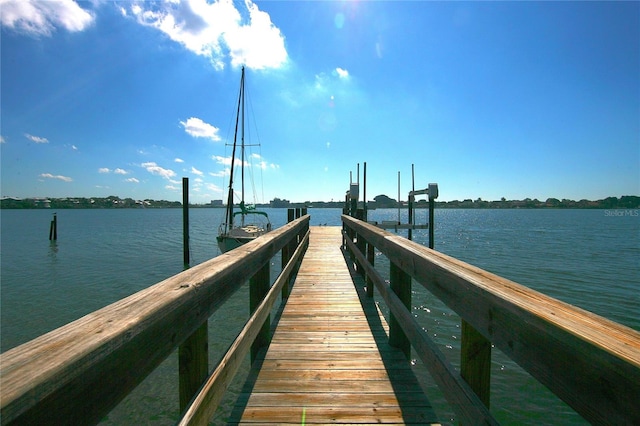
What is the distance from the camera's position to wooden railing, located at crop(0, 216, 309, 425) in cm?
61

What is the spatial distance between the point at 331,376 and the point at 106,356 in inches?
86.4

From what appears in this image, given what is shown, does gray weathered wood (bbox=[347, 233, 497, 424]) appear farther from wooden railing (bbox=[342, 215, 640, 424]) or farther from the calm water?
the calm water

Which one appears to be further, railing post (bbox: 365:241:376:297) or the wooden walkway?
railing post (bbox: 365:241:376:297)

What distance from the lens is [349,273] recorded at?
633 cm

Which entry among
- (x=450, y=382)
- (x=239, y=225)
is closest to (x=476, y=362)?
(x=450, y=382)

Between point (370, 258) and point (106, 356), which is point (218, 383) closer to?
point (106, 356)

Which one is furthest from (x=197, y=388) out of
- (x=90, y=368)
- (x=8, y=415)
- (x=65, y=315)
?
(x=65, y=315)

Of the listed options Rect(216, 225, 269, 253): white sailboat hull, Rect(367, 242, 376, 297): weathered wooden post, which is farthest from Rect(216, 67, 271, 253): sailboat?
Rect(367, 242, 376, 297): weathered wooden post

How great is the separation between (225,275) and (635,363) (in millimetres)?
1626

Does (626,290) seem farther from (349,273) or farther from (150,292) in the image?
(150,292)

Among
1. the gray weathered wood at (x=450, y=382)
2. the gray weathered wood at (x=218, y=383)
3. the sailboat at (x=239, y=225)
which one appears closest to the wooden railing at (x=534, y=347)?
the gray weathered wood at (x=450, y=382)

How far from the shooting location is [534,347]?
98cm

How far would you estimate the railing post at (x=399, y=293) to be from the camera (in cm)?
269

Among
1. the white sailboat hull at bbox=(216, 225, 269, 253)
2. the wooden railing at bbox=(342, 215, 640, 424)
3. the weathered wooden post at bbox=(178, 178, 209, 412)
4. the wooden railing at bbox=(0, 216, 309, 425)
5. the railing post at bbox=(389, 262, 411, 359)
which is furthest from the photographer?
the white sailboat hull at bbox=(216, 225, 269, 253)
